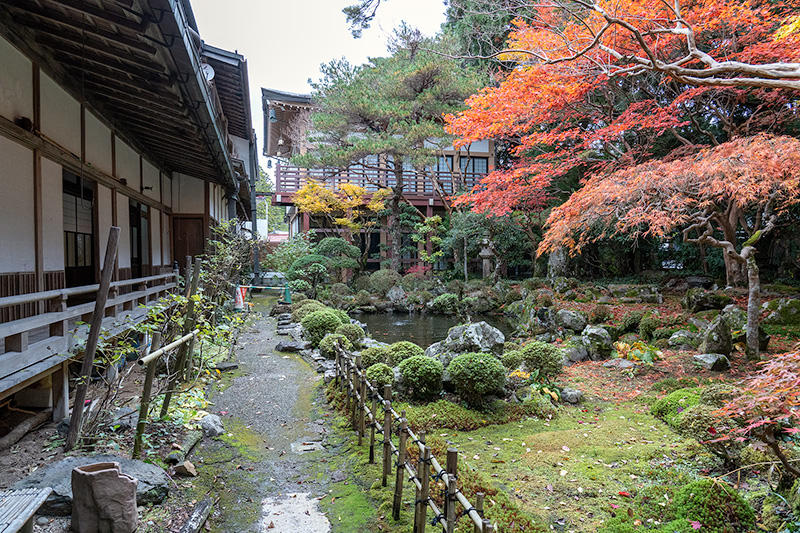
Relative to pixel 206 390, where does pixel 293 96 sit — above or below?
above

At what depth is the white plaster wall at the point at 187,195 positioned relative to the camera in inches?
484

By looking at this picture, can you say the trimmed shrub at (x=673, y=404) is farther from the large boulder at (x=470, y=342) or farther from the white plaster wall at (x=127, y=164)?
the white plaster wall at (x=127, y=164)

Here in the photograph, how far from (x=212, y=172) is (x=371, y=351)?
6758 mm

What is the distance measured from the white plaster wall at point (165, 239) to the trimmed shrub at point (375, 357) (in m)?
7.38

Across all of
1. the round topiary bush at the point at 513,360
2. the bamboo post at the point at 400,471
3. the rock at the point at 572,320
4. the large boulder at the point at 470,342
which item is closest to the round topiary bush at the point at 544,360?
the round topiary bush at the point at 513,360

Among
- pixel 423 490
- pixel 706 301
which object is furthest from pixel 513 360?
pixel 706 301

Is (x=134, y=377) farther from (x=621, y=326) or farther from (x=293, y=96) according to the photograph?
(x=293, y=96)

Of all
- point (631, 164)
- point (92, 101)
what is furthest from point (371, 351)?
point (631, 164)

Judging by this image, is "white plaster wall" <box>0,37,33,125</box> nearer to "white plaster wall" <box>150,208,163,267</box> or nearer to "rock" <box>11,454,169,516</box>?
"rock" <box>11,454,169,516</box>

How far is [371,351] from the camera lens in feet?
23.8

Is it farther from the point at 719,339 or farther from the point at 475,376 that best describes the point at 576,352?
the point at 475,376

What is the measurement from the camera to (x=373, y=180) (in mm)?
22875

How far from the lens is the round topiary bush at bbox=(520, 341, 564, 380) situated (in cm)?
674

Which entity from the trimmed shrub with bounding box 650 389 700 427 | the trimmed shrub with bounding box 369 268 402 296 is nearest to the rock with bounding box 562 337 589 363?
the trimmed shrub with bounding box 650 389 700 427
